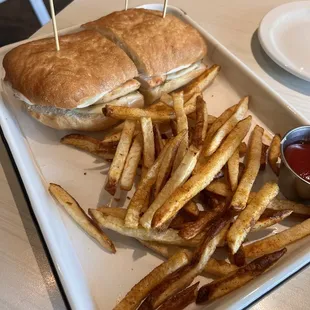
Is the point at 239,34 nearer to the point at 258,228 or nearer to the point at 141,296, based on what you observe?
the point at 258,228

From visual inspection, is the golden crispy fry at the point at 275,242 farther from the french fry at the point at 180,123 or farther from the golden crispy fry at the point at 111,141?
the golden crispy fry at the point at 111,141

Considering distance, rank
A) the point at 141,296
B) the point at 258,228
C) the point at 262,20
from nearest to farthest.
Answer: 1. the point at 141,296
2. the point at 258,228
3. the point at 262,20

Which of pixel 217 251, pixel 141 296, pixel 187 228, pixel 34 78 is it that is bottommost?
pixel 217 251

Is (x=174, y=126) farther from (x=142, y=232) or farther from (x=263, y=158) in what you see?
(x=142, y=232)

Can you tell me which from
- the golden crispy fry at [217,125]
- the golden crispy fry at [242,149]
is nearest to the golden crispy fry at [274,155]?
the golden crispy fry at [242,149]

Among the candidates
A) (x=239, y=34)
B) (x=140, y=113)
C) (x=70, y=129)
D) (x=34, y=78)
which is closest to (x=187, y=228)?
(x=140, y=113)
